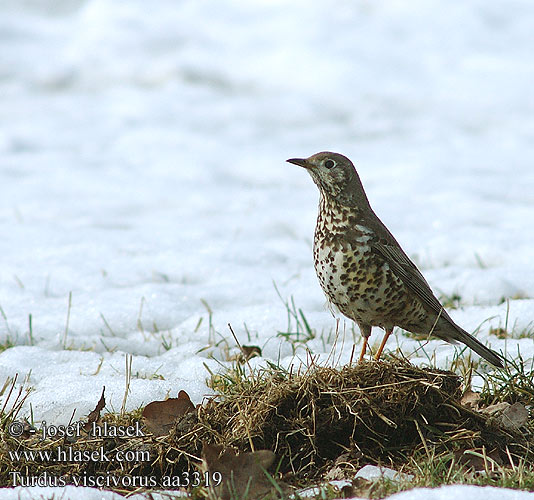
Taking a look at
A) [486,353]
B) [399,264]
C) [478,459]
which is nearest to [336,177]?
[399,264]

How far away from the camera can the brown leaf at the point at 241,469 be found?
2.97 m

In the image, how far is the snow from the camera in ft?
17.5

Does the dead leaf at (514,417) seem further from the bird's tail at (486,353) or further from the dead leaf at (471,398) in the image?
the bird's tail at (486,353)

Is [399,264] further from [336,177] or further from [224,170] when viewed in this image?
[224,170]

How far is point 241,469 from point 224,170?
7121 millimetres

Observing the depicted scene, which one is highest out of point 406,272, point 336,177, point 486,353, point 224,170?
point 336,177

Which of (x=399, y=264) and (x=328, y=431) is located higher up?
(x=399, y=264)

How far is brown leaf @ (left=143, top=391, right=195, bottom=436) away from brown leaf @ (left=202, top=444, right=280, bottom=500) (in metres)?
0.51

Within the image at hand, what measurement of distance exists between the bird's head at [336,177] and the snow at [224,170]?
898 mm

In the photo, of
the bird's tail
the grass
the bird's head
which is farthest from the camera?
the bird's head

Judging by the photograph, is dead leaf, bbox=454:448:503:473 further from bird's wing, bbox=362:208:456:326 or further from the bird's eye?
the bird's eye

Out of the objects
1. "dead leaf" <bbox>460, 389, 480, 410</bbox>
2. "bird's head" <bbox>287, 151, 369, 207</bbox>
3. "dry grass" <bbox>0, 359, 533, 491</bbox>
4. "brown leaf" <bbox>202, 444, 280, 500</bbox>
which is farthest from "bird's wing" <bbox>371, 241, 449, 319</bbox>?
"brown leaf" <bbox>202, 444, 280, 500</bbox>

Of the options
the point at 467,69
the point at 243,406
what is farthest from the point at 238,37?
the point at 243,406

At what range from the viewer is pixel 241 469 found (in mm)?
3076
